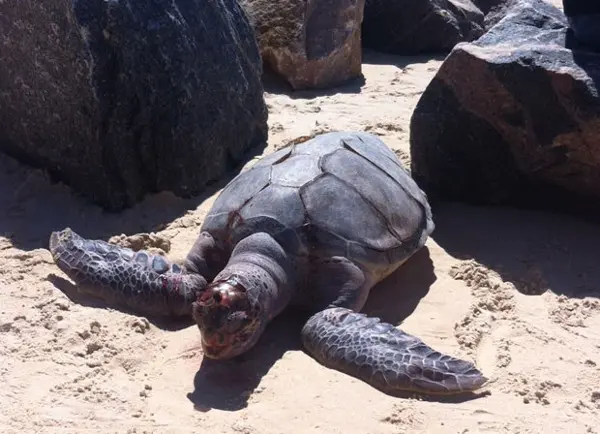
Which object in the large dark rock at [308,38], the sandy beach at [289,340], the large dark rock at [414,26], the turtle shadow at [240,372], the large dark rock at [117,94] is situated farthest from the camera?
the large dark rock at [414,26]

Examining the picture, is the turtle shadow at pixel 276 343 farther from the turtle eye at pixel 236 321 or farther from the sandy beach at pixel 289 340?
the turtle eye at pixel 236 321

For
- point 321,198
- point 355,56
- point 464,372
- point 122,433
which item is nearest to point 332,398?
point 464,372

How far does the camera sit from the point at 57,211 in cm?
455

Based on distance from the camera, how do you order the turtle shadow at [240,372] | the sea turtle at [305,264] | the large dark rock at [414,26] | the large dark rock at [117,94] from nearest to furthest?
the turtle shadow at [240,372] → the sea turtle at [305,264] → the large dark rock at [117,94] → the large dark rock at [414,26]

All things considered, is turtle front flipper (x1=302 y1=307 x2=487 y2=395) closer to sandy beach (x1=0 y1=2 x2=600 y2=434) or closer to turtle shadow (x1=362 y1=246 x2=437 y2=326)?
sandy beach (x1=0 y1=2 x2=600 y2=434)

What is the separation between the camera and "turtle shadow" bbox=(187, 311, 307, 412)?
3.07 metres

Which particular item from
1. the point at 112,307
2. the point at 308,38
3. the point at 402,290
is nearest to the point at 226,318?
the point at 112,307

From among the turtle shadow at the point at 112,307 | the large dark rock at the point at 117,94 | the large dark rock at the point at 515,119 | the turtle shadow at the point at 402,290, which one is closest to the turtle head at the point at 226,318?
the turtle shadow at the point at 112,307

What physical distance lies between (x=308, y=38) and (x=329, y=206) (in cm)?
334

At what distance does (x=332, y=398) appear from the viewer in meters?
3.05

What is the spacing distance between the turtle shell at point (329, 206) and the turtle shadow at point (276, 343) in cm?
17

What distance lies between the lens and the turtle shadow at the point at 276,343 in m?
3.10

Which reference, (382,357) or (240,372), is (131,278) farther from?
(382,357)

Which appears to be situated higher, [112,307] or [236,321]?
[236,321]
